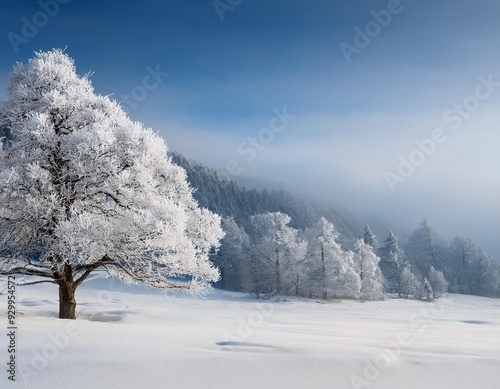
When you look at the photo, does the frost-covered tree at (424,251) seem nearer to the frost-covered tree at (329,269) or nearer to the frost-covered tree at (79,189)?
the frost-covered tree at (329,269)

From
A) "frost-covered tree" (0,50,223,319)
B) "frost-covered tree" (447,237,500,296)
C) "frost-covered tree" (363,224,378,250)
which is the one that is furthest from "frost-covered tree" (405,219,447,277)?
"frost-covered tree" (0,50,223,319)

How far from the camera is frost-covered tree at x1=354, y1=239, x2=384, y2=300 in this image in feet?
172

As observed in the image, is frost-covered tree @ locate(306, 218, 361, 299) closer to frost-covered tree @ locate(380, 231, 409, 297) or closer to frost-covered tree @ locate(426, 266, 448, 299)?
frost-covered tree @ locate(380, 231, 409, 297)

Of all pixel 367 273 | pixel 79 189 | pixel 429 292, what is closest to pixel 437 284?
pixel 429 292

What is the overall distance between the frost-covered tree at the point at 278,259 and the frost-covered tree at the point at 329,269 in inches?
61.9

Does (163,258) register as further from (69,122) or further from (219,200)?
(219,200)

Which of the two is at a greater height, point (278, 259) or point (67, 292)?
point (67, 292)

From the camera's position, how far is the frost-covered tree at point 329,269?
46.8 meters

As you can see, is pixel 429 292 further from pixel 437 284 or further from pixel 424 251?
pixel 424 251

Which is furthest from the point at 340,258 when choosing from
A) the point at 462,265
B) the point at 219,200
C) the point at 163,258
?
the point at 219,200

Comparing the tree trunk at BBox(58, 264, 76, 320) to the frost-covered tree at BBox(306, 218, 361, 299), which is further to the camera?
the frost-covered tree at BBox(306, 218, 361, 299)

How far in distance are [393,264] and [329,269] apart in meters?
26.2

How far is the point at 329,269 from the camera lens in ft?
157

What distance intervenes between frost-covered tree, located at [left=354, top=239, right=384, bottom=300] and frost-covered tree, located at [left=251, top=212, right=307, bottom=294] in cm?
1032
